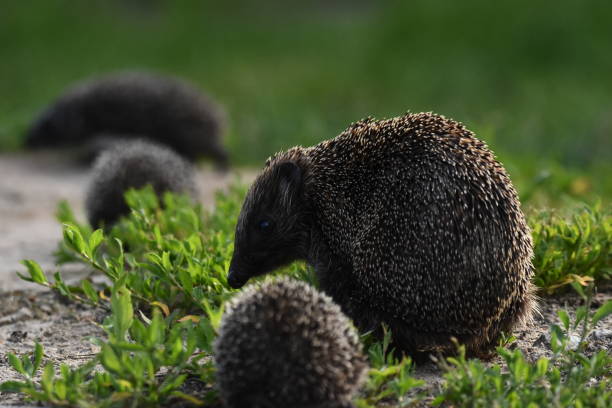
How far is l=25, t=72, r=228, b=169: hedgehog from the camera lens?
11.2m

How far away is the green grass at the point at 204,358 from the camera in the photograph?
3.75 m

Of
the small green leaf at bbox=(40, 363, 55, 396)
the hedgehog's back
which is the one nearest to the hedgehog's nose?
the hedgehog's back

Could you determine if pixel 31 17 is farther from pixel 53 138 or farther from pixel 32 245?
pixel 32 245

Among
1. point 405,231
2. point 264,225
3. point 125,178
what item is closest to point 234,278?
point 264,225

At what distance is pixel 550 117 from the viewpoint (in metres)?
13.2

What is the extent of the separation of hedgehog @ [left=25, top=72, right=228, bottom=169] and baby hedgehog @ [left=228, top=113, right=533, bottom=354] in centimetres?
654

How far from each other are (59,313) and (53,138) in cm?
671

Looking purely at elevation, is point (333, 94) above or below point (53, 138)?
above

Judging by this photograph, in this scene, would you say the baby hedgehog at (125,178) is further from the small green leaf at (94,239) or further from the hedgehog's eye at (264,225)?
the hedgehog's eye at (264,225)

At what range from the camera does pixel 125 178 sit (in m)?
7.44

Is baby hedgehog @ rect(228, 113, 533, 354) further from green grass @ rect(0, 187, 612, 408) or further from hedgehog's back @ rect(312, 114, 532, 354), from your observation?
green grass @ rect(0, 187, 612, 408)

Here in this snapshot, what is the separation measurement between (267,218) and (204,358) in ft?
3.01

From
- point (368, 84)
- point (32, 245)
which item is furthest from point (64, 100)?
point (368, 84)

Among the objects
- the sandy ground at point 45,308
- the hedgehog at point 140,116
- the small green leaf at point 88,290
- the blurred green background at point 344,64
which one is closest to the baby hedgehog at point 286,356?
the sandy ground at point 45,308
